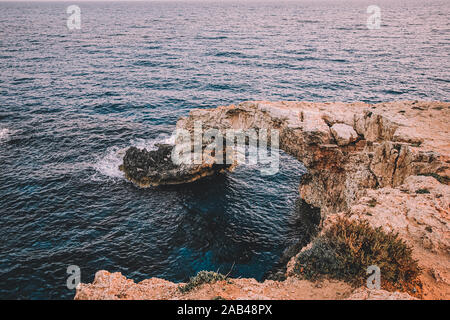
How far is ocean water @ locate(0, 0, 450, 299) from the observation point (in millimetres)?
21797

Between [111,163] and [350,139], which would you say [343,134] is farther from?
[111,163]

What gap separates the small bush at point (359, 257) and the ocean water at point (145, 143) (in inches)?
371

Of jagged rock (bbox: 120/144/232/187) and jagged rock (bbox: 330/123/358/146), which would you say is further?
jagged rock (bbox: 120/144/232/187)

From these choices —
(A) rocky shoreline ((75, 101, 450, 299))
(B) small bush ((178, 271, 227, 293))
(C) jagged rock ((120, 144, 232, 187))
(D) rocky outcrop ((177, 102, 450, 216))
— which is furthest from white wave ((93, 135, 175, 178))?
(B) small bush ((178, 271, 227, 293))

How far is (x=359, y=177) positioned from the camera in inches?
757

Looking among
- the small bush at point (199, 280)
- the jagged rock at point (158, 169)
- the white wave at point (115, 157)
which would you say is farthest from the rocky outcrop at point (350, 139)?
the small bush at point (199, 280)

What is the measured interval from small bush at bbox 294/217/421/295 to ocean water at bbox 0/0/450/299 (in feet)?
30.9

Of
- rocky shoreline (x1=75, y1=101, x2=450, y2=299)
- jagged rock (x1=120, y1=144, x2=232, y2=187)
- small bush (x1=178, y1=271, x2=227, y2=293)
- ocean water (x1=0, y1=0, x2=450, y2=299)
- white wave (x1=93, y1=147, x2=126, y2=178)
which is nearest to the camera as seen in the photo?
rocky shoreline (x1=75, y1=101, x2=450, y2=299)

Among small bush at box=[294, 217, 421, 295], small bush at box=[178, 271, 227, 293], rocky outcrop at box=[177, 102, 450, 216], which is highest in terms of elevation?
rocky outcrop at box=[177, 102, 450, 216]

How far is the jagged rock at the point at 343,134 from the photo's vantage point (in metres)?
21.0

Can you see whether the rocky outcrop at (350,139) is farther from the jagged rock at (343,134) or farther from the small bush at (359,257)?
the small bush at (359,257)

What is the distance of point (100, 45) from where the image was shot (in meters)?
92.1

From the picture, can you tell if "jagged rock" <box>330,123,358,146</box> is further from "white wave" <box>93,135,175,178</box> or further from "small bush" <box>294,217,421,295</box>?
"white wave" <box>93,135,175,178</box>

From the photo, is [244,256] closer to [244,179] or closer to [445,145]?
[244,179]
